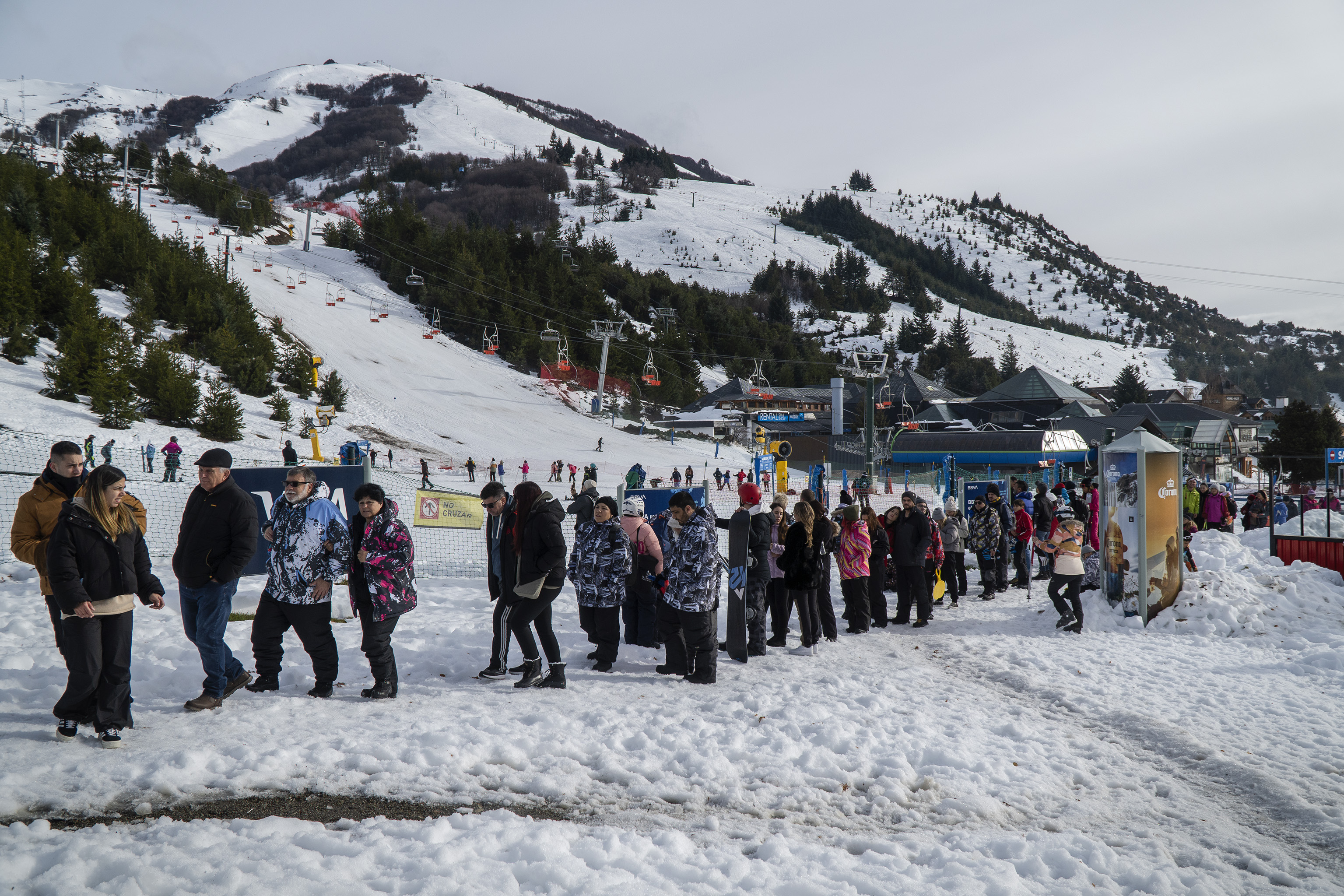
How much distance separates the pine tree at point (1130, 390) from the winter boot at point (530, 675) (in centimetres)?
8594

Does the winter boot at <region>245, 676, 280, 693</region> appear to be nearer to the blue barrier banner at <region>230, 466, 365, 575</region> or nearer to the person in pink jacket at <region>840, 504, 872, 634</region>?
the blue barrier banner at <region>230, 466, 365, 575</region>

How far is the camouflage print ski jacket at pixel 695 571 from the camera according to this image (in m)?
5.91

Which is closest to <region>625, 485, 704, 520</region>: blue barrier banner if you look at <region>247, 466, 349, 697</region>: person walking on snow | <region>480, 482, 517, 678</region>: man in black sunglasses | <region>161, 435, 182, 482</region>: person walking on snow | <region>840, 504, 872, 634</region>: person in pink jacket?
<region>840, 504, 872, 634</region>: person in pink jacket

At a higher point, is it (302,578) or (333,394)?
(333,394)

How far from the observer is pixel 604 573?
624 cm

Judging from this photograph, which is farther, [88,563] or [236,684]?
[236,684]

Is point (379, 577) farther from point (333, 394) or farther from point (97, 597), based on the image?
point (333, 394)

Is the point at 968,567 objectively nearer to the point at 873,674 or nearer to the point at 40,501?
the point at 873,674

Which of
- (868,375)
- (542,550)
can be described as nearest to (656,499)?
(542,550)

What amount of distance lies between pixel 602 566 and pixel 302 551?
2.29m

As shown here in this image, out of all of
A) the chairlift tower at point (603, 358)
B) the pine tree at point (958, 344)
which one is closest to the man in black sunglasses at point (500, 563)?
the chairlift tower at point (603, 358)

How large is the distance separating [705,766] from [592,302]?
6711 cm

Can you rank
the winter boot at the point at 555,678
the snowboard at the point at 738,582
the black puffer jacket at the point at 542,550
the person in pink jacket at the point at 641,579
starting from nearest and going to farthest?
the black puffer jacket at the point at 542,550 → the winter boot at the point at 555,678 → the snowboard at the point at 738,582 → the person in pink jacket at the point at 641,579

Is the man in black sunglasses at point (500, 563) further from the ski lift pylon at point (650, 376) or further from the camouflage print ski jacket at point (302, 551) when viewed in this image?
the ski lift pylon at point (650, 376)
